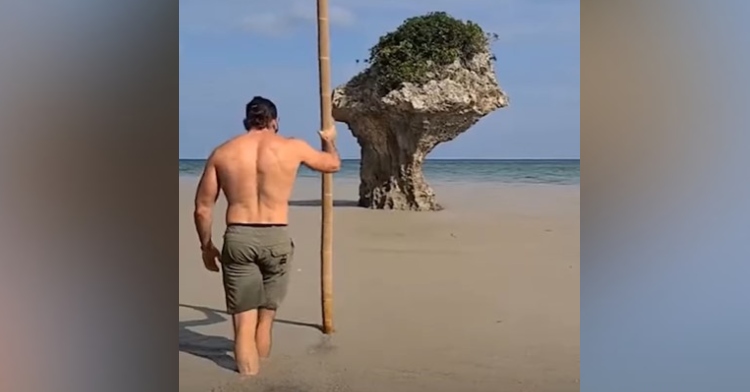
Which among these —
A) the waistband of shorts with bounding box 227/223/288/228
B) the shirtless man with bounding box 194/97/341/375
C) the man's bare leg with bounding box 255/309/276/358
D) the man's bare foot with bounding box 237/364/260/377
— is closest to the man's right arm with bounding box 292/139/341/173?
the shirtless man with bounding box 194/97/341/375

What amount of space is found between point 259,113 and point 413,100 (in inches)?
14.8

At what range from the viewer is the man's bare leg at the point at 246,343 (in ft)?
5.95

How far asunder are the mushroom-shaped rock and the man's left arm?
0.32 m

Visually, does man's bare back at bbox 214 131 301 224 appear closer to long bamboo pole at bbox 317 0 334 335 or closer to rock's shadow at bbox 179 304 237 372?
long bamboo pole at bbox 317 0 334 335

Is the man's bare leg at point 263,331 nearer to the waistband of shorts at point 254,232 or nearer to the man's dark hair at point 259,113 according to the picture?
the waistband of shorts at point 254,232

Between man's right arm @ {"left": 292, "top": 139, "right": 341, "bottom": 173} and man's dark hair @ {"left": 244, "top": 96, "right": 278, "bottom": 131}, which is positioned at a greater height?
man's dark hair @ {"left": 244, "top": 96, "right": 278, "bottom": 131}

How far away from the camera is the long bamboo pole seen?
71.4 inches

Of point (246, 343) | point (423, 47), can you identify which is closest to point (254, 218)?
point (246, 343)

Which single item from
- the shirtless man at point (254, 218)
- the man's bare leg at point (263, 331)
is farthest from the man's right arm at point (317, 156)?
the man's bare leg at point (263, 331)

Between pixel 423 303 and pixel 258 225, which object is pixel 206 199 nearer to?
pixel 258 225
